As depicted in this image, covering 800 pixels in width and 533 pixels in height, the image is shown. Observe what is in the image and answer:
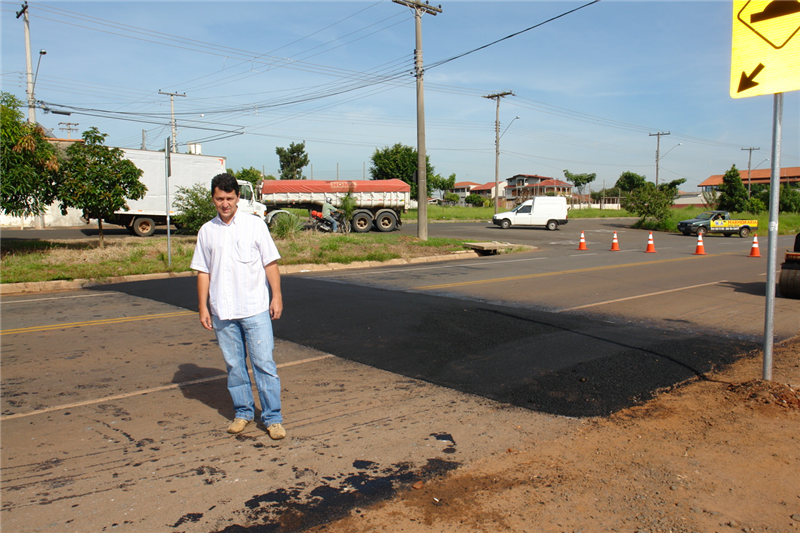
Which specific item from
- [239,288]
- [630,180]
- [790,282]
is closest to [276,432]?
[239,288]

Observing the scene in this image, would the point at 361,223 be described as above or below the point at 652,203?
below

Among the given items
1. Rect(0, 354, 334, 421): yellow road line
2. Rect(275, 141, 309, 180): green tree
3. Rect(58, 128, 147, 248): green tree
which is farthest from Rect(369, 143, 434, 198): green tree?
Rect(0, 354, 334, 421): yellow road line

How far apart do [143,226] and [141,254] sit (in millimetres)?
10830

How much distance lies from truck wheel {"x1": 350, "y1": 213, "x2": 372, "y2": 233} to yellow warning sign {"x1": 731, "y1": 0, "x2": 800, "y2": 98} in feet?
86.4

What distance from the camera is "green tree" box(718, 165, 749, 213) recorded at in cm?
6188

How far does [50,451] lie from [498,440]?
3.19 m

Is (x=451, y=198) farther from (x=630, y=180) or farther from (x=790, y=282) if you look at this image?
(x=790, y=282)

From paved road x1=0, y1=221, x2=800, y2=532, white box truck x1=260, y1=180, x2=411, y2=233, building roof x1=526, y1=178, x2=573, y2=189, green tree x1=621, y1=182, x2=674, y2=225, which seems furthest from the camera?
building roof x1=526, y1=178, x2=573, y2=189

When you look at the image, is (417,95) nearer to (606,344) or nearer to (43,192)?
(43,192)

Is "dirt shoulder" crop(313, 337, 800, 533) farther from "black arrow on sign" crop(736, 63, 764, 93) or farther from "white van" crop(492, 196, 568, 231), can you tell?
"white van" crop(492, 196, 568, 231)

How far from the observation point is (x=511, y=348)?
676 centimetres

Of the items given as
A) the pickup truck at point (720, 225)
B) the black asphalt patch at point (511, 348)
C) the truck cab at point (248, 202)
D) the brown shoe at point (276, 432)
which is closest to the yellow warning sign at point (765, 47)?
the black asphalt patch at point (511, 348)

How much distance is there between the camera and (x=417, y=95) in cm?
2325

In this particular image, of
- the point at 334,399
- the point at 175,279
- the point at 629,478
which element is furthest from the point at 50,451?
the point at 175,279
